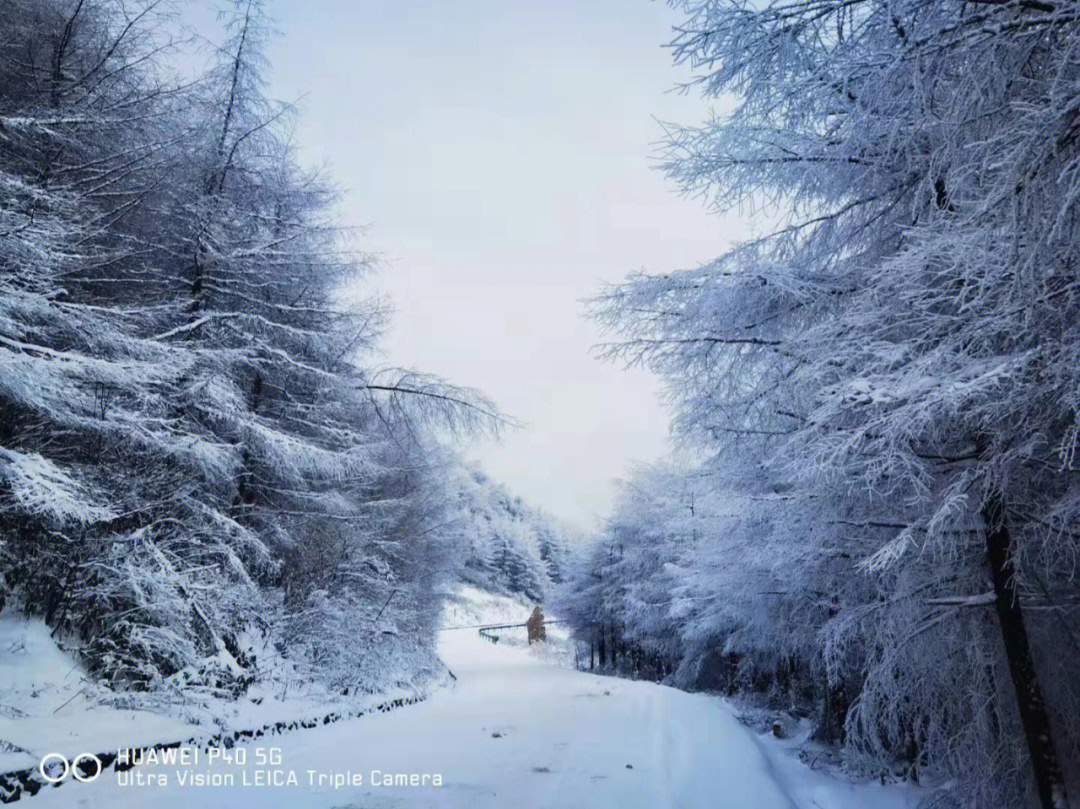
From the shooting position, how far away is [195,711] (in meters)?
5.52

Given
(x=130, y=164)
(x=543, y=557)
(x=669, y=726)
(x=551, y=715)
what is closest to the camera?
(x=130, y=164)

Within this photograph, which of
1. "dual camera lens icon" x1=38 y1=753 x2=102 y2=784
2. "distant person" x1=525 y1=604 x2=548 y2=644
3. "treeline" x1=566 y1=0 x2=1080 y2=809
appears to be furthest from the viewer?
"distant person" x1=525 y1=604 x2=548 y2=644

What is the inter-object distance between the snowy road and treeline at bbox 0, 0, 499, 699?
5.19 ft

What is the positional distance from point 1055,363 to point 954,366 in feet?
2.18

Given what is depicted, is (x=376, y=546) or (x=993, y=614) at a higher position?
(x=376, y=546)

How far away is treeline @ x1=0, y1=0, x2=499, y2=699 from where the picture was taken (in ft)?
16.7

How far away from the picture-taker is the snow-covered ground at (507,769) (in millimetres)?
4402

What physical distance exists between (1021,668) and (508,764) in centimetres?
474

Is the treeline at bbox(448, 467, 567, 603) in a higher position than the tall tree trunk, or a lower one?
higher

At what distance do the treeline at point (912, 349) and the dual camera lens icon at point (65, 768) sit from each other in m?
5.36

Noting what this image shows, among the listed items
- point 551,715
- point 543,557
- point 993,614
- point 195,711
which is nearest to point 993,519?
point 993,614

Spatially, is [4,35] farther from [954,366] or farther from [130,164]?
[954,366]

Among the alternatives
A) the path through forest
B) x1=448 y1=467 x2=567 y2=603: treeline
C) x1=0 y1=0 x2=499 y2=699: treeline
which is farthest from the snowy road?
x1=448 y1=467 x2=567 y2=603: treeline

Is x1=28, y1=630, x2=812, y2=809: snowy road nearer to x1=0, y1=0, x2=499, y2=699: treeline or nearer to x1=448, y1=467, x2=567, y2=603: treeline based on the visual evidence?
x1=0, y1=0, x2=499, y2=699: treeline
